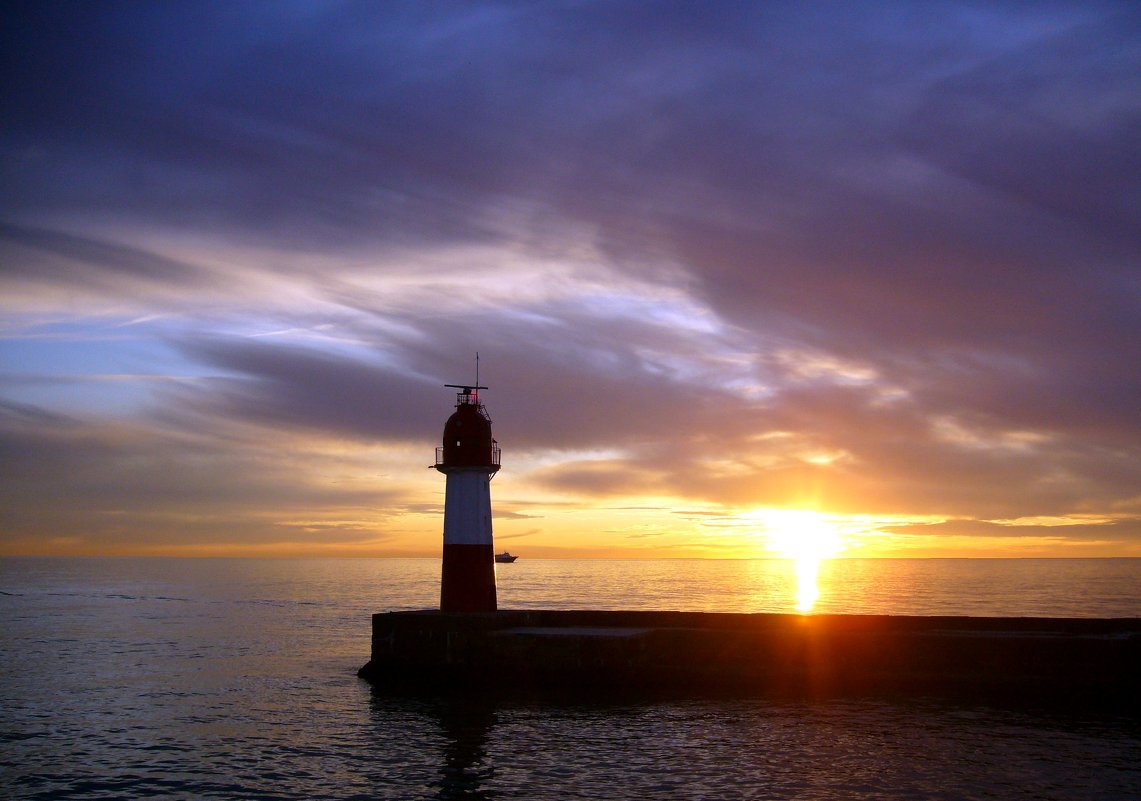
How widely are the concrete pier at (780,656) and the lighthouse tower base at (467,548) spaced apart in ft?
3.71

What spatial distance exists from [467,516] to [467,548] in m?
1.11

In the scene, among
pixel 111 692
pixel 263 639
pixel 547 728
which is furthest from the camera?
pixel 263 639

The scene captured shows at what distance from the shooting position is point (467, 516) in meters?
33.6

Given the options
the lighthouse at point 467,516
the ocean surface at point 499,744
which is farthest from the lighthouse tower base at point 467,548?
the ocean surface at point 499,744

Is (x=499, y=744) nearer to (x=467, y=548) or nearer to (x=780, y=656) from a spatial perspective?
(x=780, y=656)

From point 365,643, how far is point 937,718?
3071cm

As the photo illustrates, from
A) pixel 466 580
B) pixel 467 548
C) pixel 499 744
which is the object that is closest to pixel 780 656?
→ pixel 499 744

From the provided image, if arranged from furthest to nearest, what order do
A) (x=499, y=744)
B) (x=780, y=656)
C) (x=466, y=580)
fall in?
(x=466, y=580) < (x=780, y=656) < (x=499, y=744)

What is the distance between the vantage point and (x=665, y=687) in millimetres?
29312

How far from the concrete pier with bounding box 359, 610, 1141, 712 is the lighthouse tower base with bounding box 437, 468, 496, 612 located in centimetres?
113

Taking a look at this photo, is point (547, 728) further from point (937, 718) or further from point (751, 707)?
point (937, 718)

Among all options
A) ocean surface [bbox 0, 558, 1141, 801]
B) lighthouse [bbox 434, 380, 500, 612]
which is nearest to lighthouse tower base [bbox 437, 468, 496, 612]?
lighthouse [bbox 434, 380, 500, 612]

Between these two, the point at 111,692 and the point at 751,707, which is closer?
the point at 751,707

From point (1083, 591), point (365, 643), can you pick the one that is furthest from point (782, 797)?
point (1083, 591)
